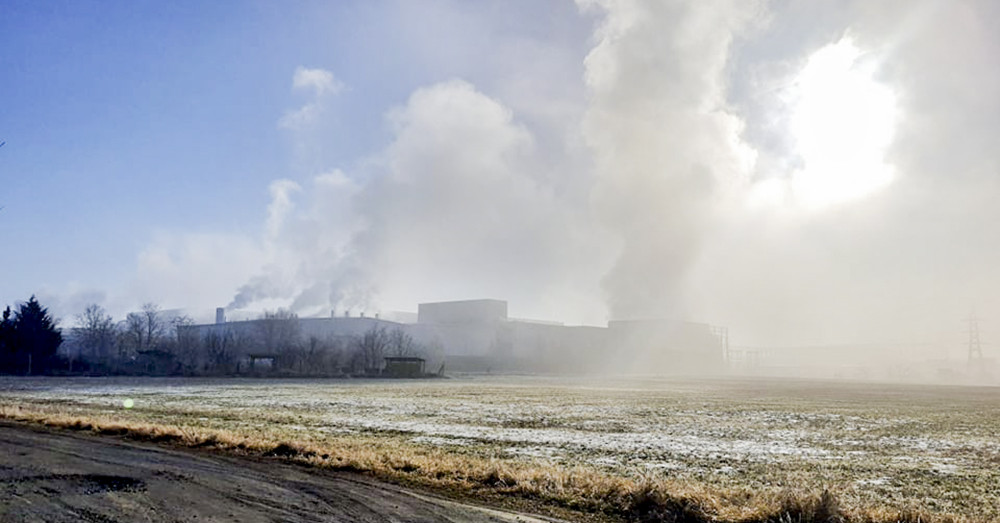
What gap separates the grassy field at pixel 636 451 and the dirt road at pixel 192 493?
1.29 m

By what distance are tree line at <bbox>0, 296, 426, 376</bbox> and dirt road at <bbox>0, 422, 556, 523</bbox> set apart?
7516 centimetres

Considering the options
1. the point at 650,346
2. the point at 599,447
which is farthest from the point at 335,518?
the point at 650,346

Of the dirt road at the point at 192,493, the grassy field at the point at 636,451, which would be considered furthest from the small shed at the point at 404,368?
the dirt road at the point at 192,493

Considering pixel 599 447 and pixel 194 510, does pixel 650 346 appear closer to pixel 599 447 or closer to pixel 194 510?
pixel 599 447

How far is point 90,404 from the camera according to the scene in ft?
112

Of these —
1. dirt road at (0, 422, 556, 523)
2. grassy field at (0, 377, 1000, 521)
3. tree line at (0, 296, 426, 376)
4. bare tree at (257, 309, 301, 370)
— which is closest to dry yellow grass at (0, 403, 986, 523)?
grassy field at (0, 377, 1000, 521)

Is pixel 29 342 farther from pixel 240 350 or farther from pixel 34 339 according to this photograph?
pixel 240 350

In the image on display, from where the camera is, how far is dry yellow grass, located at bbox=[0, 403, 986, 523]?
10.1 m

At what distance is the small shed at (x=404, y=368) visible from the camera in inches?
3716

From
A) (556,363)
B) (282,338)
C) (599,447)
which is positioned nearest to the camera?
(599,447)

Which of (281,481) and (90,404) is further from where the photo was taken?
(90,404)

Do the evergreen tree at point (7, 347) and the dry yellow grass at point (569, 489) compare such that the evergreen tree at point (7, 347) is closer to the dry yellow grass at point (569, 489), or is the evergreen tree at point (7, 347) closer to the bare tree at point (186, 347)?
the bare tree at point (186, 347)

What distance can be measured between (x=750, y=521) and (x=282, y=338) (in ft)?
419

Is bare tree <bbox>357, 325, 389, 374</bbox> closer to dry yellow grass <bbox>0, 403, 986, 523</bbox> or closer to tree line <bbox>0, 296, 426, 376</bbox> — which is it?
tree line <bbox>0, 296, 426, 376</bbox>
